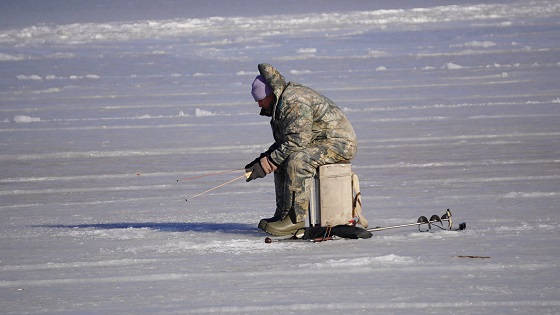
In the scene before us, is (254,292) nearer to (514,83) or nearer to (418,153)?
(418,153)

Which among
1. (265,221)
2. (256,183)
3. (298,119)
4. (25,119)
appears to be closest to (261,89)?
(298,119)

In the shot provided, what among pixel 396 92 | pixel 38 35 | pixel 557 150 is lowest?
pixel 557 150

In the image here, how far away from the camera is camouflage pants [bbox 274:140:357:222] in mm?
7630

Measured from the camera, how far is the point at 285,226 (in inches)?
309

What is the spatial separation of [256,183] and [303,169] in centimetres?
289

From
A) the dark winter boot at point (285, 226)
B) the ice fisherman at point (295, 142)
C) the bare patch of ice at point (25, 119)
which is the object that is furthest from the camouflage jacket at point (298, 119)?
the bare patch of ice at point (25, 119)

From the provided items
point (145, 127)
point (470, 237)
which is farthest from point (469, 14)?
point (470, 237)

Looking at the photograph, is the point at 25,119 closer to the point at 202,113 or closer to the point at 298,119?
the point at 202,113

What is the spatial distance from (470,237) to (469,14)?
35.2 m

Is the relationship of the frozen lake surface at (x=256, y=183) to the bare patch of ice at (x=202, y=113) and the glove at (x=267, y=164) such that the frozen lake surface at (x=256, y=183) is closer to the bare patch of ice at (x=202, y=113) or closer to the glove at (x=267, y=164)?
the bare patch of ice at (x=202, y=113)

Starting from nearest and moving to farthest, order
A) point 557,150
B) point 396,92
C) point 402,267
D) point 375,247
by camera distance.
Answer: point 402,267 → point 375,247 → point 557,150 → point 396,92

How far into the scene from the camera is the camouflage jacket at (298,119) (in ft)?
24.9

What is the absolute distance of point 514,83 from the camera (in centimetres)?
1802

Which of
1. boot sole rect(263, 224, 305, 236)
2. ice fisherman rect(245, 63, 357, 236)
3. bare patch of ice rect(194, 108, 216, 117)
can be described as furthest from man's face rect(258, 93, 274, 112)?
bare patch of ice rect(194, 108, 216, 117)
